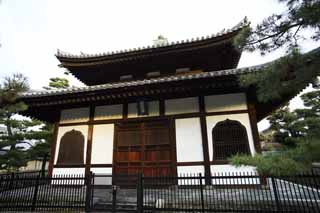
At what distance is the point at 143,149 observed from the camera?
7.01 metres

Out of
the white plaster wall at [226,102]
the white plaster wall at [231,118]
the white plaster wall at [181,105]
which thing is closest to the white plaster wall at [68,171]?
the white plaster wall at [181,105]

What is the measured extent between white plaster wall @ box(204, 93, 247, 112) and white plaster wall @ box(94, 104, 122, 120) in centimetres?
350

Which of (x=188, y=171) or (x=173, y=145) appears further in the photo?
(x=173, y=145)

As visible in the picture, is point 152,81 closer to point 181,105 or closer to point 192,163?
→ point 181,105

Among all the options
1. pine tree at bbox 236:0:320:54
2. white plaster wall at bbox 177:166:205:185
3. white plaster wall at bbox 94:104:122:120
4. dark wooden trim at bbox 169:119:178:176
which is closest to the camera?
pine tree at bbox 236:0:320:54

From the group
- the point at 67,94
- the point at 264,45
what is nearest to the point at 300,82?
the point at 264,45

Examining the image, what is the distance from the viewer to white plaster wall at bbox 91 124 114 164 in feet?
23.8

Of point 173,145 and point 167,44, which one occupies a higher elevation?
point 167,44

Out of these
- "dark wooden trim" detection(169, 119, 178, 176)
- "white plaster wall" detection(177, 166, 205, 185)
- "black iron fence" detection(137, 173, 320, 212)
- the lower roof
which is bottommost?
"black iron fence" detection(137, 173, 320, 212)

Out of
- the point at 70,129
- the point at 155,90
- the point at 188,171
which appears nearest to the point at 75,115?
the point at 70,129

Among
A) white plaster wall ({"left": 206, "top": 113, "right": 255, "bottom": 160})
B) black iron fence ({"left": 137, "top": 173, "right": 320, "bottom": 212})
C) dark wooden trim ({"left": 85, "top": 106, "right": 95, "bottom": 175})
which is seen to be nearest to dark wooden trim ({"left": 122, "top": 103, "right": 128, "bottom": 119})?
dark wooden trim ({"left": 85, "top": 106, "right": 95, "bottom": 175})

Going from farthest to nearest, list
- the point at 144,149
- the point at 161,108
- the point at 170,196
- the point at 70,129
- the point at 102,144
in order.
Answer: the point at 70,129 < the point at 102,144 < the point at 161,108 < the point at 144,149 < the point at 170,196

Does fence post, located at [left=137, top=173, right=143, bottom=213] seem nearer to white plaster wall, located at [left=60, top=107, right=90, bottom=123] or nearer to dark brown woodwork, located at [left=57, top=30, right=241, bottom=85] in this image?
white plaster wall, located at [left=60, top=107, right=90, bottom=123]

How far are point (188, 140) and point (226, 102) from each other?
196cm
